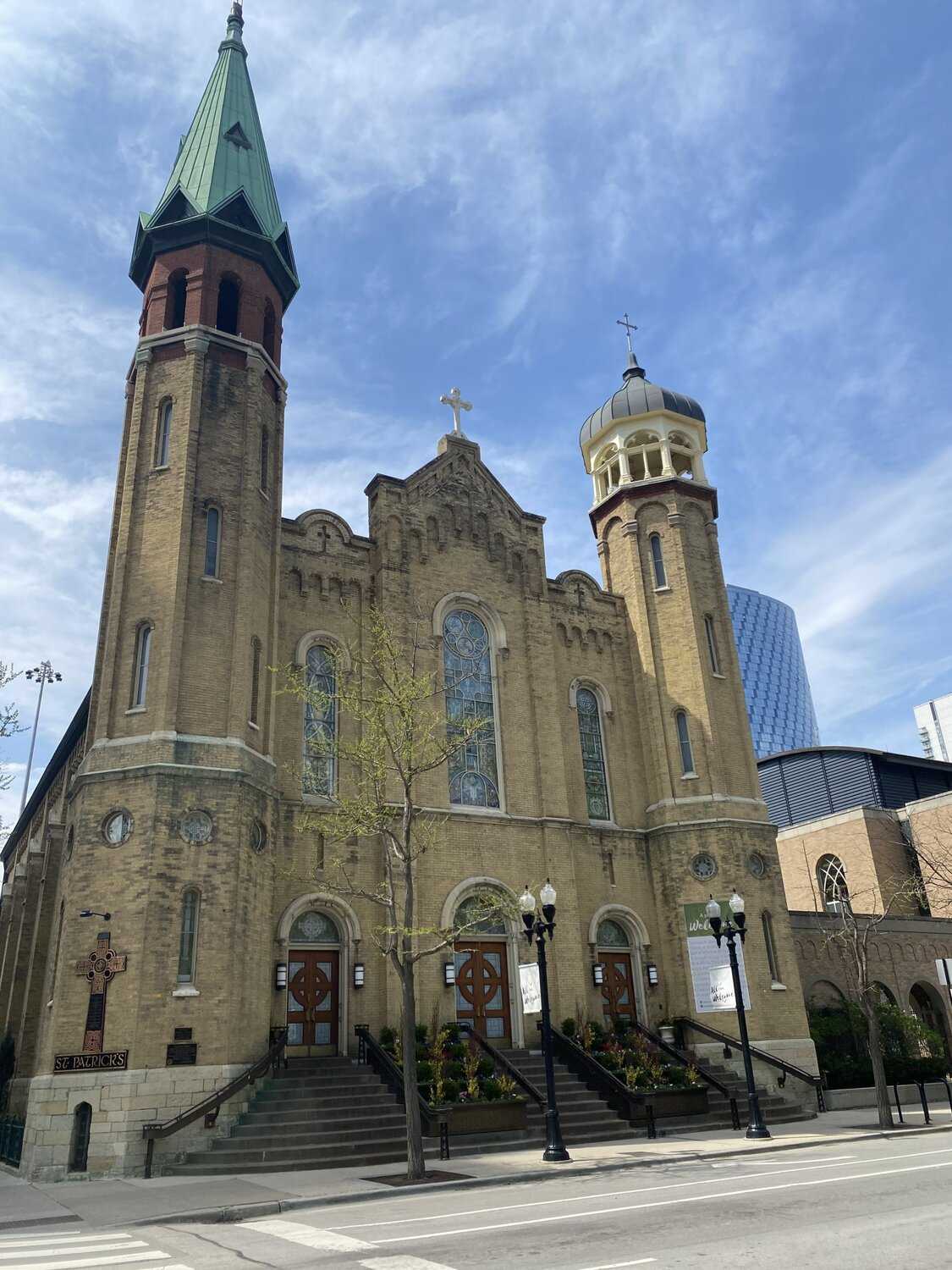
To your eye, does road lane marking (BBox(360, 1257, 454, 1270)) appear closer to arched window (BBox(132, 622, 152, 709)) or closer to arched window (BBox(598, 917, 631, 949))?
arched window (BBox(132, 622, 152, 709))

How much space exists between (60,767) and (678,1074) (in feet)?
75.7

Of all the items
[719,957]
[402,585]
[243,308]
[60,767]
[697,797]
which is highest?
[243,308]

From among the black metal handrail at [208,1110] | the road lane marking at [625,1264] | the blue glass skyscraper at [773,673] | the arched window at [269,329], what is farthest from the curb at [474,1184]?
the blue glass skyscraper at [773,673]

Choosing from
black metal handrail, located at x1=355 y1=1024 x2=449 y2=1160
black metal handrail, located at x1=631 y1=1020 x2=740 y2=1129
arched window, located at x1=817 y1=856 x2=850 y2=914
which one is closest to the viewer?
black metal handrail, located at x1=355 y1=1024 x2=449 y2=1160

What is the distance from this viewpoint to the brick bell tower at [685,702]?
2780cm

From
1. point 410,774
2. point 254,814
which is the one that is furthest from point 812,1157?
point 254,814

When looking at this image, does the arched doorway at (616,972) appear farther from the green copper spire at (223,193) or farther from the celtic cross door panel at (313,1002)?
the green copper spire at (223,193)

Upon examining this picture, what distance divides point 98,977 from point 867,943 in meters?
20.6

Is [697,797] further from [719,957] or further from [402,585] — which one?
[402,585]

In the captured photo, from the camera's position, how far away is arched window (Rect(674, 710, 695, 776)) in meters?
30.3

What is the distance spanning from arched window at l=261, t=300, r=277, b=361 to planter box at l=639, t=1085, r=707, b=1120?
21.7m

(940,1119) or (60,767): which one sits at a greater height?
(60,767)

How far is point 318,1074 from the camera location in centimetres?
2117

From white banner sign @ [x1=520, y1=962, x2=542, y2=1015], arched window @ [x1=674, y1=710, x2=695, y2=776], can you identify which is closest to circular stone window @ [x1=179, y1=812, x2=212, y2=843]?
white banner sign @ [x1=520, y1=962, x2=542, y2=1015]
